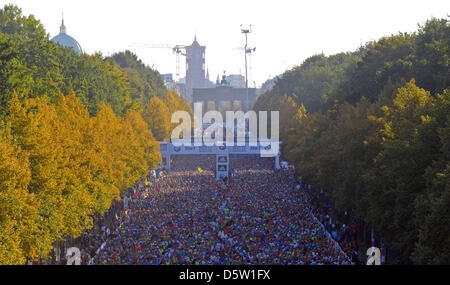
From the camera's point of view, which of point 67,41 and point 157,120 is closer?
point 157,120

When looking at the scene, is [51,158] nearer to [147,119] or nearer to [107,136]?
[107,136]

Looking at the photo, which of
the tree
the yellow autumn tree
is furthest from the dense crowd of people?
the tree

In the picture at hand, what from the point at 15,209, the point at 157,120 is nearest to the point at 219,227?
the point at 15,209

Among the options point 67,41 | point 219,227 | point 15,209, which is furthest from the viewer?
point 67,41

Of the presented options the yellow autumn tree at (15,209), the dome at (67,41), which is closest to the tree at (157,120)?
the dome at (67,41)

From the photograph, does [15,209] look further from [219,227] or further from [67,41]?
[67,41]

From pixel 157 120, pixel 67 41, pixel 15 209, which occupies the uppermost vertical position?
pixel 67 41

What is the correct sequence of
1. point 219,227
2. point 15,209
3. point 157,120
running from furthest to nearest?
1. point 157,120
2. point 219,227
3. point 15,209

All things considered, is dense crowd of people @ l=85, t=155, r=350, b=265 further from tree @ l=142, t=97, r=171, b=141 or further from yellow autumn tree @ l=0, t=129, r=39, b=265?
tree @ l=142, t=97, r=171, b=141

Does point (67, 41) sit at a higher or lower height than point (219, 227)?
higher
